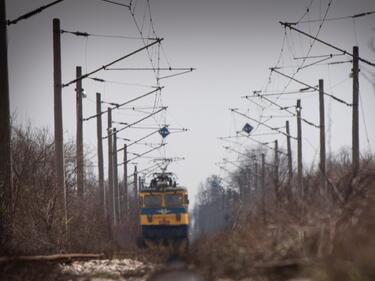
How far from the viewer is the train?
24.8 m

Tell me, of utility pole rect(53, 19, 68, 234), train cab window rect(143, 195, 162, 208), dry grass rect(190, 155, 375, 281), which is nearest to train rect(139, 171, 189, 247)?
train cab window rect(143, 195, 162, 208)

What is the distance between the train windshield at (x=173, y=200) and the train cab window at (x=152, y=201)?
1.04 feet

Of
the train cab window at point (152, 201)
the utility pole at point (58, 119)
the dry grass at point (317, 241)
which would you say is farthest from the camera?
the train cab window at point (152, 201)

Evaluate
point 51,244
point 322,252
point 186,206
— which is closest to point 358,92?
point 186,206

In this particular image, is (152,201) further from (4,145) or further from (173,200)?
(4,145)

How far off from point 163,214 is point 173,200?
0.71m

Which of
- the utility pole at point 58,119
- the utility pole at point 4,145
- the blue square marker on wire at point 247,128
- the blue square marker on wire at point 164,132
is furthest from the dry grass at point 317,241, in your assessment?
the blue square marker on wire at point 247,128

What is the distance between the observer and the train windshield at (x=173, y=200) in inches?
998

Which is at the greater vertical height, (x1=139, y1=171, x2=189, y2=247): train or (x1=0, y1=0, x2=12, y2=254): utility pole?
(x1=0, y1=0, x2=12, y2=254): utility pole

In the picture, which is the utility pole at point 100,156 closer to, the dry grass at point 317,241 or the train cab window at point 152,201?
the train cab window at point 152,201

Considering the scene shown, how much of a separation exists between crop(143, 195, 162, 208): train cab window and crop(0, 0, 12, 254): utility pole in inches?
509

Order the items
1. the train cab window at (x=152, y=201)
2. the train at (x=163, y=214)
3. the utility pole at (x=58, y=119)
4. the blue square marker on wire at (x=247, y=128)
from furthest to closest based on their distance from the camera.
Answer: the blue square marker on wire at (x=247, y=128) < the train cab window at (x=152, y=201) < the train at (x=163, y=214) < the utility pole at (x=58, y=119)

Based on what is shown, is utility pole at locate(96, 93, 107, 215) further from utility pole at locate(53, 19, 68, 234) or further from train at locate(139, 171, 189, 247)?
utility pole at locate(53, 19, 68, 234)

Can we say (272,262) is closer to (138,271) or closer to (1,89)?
(138,271)
